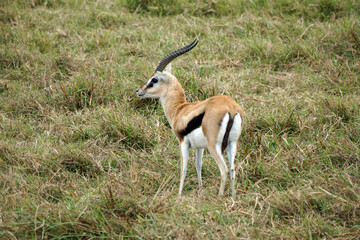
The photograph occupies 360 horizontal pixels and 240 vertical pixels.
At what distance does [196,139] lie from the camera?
152 inches

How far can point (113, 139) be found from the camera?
4.88 meters

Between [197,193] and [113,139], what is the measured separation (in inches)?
53.3

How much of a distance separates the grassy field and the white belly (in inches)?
17.4

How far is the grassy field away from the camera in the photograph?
3.32 m

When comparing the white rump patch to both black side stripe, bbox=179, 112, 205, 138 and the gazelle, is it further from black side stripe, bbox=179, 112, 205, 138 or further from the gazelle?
black side stripe, bbox=179, 112, 205, 138

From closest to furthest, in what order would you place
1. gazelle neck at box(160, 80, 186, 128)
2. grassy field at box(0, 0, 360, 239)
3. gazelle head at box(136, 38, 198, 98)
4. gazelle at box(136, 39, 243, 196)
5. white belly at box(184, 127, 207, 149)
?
grassy field at box(0, 0, 360, 239) → gazelle at box(136, 39, 243, 196) → white belly at box(184, 127, 207, 149) → gazelle neck at box(160, 80, 186, 128) → gazelle head at box(136, 38, 198, 98)

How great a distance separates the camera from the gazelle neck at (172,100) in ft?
14.6

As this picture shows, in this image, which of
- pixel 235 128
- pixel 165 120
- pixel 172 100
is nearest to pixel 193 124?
pixel 235 128

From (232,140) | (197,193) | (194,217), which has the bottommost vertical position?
(197,193)

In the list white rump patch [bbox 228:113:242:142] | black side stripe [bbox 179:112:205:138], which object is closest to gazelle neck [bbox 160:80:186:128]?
black side stripe [bbox 179:112:205:138]

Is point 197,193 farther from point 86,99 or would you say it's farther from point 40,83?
point 40,83

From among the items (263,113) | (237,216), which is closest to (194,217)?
(237,216)

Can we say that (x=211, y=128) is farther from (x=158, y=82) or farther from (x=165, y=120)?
(x=165, y=120)

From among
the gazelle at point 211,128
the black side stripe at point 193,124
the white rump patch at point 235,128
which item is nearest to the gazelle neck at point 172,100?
the gazelle at point 211,128
